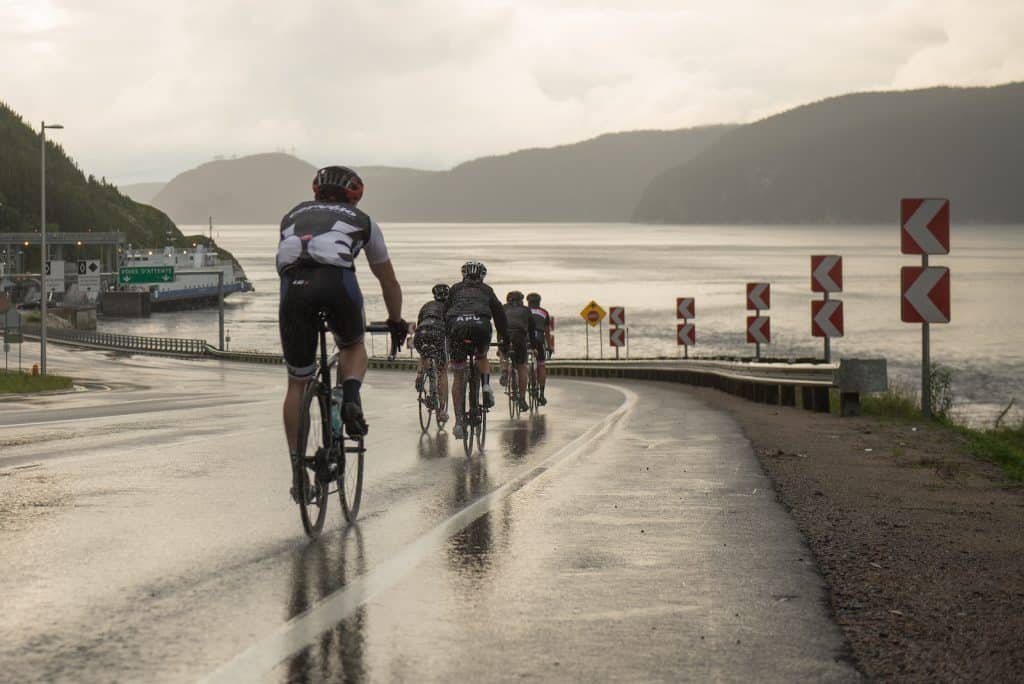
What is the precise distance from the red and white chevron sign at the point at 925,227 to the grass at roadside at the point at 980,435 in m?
2.31

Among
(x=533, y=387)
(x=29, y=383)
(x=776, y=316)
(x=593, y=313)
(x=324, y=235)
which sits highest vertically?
(x=324, y=235)

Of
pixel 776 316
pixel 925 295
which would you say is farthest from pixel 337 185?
pixel 776 316

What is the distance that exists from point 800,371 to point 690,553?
1591 centimetres

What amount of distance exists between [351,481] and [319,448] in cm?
63

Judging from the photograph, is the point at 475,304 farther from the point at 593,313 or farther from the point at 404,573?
the point at 593,313

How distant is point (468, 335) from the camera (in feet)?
43.4

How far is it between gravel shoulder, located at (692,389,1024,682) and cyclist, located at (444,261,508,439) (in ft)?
9.26

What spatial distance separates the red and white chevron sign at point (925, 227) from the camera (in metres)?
16.8

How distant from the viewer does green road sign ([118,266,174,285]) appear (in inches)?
5241

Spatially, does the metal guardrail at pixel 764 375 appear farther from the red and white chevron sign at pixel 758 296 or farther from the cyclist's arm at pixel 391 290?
the cyclist's arm at pixel 391 290

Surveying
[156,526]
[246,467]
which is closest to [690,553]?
[156,526]

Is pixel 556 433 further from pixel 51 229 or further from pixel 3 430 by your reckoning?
pixel 51 229

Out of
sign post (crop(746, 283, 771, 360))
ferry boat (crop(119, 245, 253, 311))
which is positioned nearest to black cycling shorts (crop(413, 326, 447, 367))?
sign post (crop(746, 283, 771, 360))

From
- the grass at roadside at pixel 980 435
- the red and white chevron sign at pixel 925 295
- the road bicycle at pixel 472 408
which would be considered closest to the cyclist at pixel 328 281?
the road bicycle at pixel 472 408
